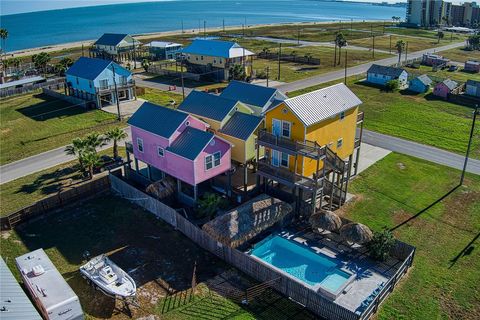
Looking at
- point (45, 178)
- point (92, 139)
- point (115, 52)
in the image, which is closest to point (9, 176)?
point (45, 178)

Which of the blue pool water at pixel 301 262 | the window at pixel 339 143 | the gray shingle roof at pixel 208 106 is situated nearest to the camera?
the blue pool water at pixel 301 262

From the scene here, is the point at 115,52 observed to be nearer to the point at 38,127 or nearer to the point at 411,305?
the point at 38,127

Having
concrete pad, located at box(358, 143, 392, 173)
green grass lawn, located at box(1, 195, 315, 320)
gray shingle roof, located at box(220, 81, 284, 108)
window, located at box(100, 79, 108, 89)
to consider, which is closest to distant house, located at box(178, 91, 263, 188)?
gray shingle roof, located at box(220, 81, 284, 108)

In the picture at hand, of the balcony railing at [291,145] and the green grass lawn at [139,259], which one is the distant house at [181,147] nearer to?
the balcony railing at [291,145]

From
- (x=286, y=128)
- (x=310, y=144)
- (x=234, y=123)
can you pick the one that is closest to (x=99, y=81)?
(x=234, y=123)

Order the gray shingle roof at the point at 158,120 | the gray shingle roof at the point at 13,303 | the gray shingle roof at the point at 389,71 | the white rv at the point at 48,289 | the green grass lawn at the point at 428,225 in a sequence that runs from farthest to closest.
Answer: the gray shingle roof at the point at 389,71 → the gray shingle roof at the point at 158,120 → the green grass lawn at the point at 428,225 → the white rv at the point at 48,289 → the gray shingle roof at the point at 13,303

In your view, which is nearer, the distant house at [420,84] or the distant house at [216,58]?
the distant house at [420,84]

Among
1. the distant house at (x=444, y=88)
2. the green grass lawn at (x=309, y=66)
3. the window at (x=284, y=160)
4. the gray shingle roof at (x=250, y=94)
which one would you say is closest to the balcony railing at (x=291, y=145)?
the window at (x=284, y=160)

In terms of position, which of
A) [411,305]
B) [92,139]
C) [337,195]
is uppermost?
[92,139]
